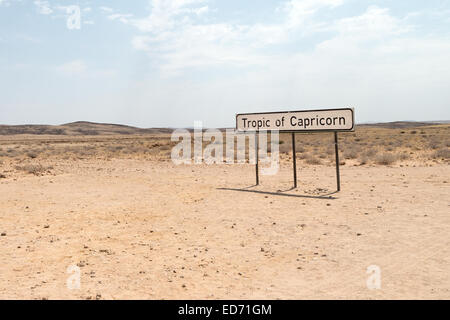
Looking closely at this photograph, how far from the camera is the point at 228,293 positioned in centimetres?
464

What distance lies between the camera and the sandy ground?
483 cm

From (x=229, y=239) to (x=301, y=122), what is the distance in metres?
6.57

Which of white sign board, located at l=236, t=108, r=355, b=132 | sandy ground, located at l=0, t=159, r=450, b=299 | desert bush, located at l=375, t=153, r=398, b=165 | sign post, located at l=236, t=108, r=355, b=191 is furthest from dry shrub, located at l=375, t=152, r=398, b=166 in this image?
white sign board, located at l=236, t=108, r=355, b=132

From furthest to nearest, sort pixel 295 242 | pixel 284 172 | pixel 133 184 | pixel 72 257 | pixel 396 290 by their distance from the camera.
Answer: pixel 284 172 → pixel 133 184 → pixel 295 242 → pixel 72 257 → pixel 396 290

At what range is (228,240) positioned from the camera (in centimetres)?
698

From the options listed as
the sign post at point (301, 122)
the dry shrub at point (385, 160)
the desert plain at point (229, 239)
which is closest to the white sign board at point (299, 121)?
the sign post at point (301, 122)

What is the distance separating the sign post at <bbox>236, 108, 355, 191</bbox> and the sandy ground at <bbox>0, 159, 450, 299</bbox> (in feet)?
6.38

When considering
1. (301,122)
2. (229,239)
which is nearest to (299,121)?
(301,122)

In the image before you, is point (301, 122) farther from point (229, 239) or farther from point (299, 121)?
point (229, 239)

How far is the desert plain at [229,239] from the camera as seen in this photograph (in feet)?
15.9

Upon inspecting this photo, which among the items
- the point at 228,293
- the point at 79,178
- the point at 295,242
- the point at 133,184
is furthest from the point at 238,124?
the point at 228,293

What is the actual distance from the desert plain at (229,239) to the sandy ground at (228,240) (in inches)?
1.0
